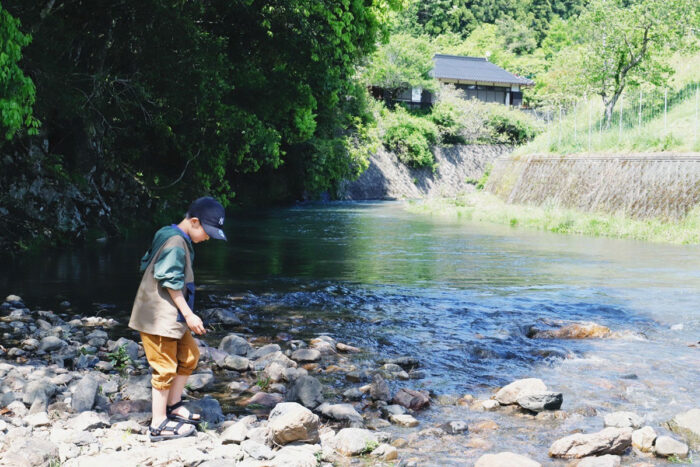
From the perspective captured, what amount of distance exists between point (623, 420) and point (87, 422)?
12.8 feet

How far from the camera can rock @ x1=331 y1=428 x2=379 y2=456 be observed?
4.66 meters

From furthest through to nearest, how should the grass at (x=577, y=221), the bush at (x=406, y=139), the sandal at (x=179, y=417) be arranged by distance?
the bush at (x=406, y=139)
the grass at (x=577, y=221)
the sandal at (x=179, y=417)

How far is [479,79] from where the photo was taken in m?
59.8

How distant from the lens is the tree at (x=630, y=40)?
2712cm

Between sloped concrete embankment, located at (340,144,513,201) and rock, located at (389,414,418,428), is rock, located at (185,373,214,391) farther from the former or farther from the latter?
sloped concrete embankment, located at (340,144,513,201)

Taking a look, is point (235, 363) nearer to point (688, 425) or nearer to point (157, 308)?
point (157, 308)

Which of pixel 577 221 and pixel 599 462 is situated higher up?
pixel 577 221

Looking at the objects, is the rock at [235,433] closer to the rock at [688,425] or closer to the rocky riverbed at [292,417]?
the rocky riverbed at [292,417]

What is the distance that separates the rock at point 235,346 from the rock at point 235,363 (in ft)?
1.28

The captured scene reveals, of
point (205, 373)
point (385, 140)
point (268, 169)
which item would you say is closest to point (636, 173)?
point (268, 169)

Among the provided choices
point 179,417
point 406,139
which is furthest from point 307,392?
point 406,139

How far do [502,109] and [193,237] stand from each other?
174 feet

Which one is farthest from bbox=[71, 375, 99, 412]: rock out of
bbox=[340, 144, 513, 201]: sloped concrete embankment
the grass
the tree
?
bbox=[340, 144, 513, 201]: sloped concrete embankment

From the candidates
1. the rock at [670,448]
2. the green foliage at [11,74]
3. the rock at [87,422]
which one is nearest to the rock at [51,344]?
the rock at [87,422]
